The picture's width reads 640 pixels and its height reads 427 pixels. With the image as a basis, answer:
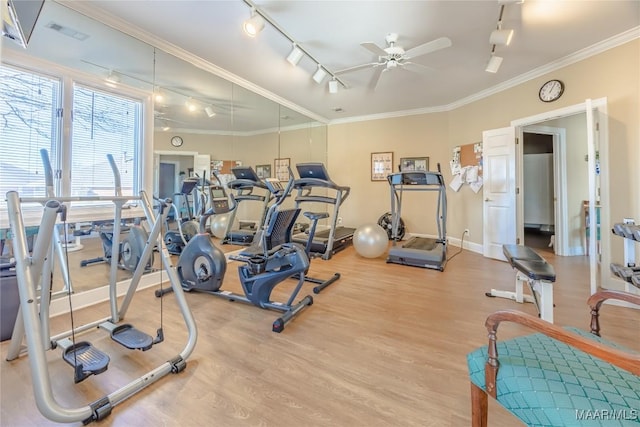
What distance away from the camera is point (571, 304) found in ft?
9.20

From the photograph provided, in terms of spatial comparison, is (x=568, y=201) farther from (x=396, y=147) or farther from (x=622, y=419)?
(x=622, y=419)

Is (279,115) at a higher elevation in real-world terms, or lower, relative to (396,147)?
higher

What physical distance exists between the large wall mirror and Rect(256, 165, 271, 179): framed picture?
0.02 metres

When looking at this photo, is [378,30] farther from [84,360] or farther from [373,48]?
[84,360]

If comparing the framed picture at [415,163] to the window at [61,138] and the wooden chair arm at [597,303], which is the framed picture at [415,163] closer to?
the wooden chair arm at [597,303]

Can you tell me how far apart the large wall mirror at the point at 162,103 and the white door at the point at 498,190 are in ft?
12.9

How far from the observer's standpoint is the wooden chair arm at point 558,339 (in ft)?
2.70

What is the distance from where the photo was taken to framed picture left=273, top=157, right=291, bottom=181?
5.88 meters

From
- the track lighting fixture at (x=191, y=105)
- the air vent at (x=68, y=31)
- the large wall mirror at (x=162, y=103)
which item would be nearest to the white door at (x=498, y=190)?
the large wall mirror at (x=162, y=103)

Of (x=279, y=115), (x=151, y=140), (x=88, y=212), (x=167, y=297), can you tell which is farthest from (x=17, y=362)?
(x=279, y=115)

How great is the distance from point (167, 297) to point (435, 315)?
275cm

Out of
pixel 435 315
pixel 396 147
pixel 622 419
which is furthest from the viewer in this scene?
pixel 396 147

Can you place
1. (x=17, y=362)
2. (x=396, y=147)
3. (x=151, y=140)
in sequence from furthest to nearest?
(x=396, y=147) < (x=151, y=140) < (x=17, y=362)

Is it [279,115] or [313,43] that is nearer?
[313,43]
